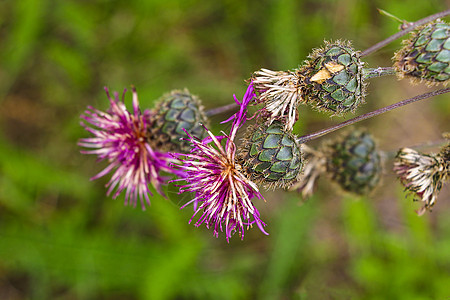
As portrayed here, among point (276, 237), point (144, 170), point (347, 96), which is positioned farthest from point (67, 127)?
point (347, 96)

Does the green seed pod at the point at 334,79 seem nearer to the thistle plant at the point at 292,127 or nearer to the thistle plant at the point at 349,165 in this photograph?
the thistle plant at the point at 292,127

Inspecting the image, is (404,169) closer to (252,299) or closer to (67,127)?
(252,299)

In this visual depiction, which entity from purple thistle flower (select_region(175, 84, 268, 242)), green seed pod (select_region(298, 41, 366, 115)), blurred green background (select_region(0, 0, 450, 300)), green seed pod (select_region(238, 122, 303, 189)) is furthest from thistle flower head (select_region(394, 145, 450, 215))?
blurred green background (select_region(0, 0, 450, 300))

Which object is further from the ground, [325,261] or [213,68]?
[213,68]

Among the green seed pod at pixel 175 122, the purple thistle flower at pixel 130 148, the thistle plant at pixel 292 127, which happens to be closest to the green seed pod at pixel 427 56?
the thistle plant at pixel 292 127

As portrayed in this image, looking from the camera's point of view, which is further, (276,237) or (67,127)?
(67,127)

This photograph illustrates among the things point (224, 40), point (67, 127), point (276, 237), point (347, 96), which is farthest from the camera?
point (224, 40)
